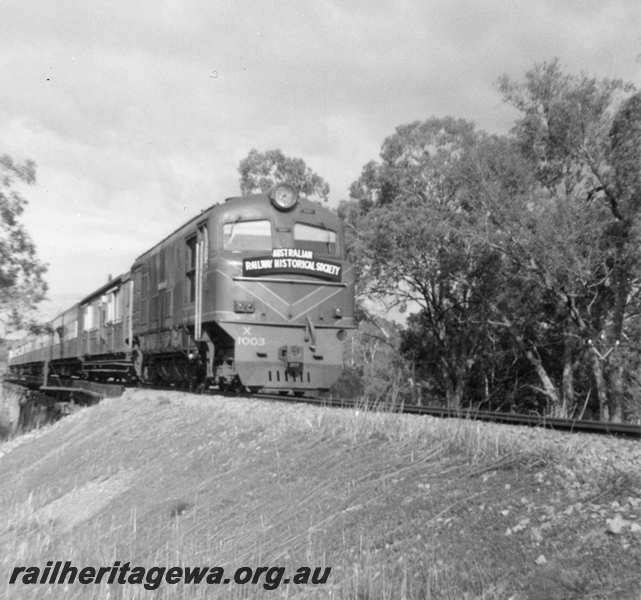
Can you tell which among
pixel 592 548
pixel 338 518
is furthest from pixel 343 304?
pixel 592 548

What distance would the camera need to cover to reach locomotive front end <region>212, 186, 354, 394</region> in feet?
41.3

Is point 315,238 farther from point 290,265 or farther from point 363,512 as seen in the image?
point 363,512

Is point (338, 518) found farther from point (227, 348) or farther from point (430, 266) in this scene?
point (430, 266)

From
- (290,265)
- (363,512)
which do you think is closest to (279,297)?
(290,265)

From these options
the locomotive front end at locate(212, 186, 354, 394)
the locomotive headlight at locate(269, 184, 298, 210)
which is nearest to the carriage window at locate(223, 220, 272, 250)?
the locomotive front end at locate(212, 186, 354, 394)

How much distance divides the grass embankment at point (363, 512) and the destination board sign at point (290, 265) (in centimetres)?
368

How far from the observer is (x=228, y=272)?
1273cm

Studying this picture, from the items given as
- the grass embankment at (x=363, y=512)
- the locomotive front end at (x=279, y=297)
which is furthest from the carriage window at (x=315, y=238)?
the grass embankment at (x=363, y=512)

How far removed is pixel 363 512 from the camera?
505 centimetres

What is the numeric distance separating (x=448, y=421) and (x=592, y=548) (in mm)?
3333

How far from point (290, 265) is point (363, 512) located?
27.8ft

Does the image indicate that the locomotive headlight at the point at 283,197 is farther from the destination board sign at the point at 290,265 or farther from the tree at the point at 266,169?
the tree at the point at 266,169

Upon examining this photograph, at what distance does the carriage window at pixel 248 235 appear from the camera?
13094 millimetres

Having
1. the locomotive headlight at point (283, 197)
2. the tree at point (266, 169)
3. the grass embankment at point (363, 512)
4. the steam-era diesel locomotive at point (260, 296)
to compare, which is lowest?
the grass embankment at point (363, 512)
